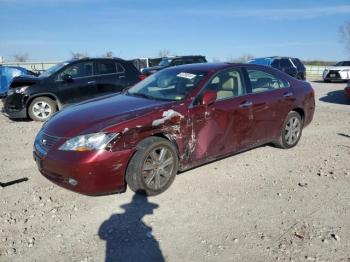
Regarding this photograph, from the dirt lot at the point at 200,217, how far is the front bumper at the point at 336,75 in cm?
1869

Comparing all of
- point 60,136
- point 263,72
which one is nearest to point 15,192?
point 60,136

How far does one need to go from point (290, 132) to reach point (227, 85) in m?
1.76

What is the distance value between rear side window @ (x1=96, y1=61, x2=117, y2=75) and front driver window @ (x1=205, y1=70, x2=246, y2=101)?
216 inches

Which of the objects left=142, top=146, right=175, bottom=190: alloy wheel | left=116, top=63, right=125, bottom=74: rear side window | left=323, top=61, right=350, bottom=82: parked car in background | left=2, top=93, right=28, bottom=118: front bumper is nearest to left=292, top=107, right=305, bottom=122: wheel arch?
left=142, top=146, right=175, bottom=190: alloy wheel

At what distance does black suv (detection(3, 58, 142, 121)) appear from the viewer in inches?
369

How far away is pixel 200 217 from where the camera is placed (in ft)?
12.9

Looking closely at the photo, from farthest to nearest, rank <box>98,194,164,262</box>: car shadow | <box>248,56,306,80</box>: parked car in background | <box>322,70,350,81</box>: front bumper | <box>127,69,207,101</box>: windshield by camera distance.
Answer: <box>322,70,350,81</box>: front bumper, <box>248,56,306,80</box>: parked car in background, <box>127,69,207,101</box>: windshield, <box>98,194,164,262</box>: car shadow

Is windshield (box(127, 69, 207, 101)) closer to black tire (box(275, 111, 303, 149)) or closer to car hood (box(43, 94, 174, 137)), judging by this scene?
car hood (box(43, 94, 174, 137))

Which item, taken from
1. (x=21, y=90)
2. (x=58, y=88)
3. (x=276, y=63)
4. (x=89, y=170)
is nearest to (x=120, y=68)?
(x=58, y=88)

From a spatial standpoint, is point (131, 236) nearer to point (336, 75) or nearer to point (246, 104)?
point (246, 104)

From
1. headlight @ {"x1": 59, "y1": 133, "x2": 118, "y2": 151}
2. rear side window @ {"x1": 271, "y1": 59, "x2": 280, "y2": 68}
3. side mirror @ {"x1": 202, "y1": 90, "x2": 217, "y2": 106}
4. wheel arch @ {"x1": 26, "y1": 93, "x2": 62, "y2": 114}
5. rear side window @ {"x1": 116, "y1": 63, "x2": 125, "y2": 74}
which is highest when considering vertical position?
rear side window @ {"x1": 116, "y1": 63, "x2": 125, "y2": 74}

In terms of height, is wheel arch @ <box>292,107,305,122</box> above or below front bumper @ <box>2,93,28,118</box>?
above

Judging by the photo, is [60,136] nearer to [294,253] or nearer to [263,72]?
[294,253]

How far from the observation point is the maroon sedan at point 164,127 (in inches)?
160
